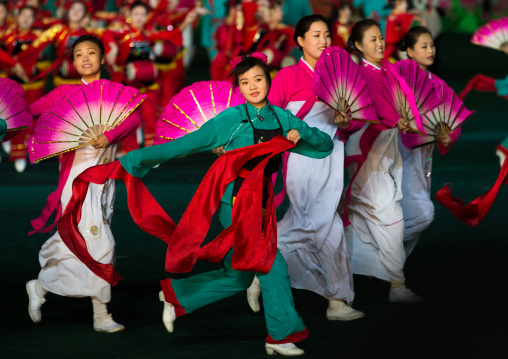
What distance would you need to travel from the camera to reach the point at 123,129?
4465 millimetres

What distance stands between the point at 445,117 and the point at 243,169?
1.43m

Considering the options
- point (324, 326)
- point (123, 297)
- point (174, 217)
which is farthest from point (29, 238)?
point (324, 326)

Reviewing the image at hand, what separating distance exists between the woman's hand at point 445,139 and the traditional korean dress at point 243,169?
108cm

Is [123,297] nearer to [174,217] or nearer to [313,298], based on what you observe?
[313,298]

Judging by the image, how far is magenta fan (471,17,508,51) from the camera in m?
6.68

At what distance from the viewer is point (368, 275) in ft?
17.1

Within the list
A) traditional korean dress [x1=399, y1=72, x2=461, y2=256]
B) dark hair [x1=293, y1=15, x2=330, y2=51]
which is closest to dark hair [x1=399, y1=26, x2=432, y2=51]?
traditional korean dress [x1=399, y1=72, x2=461, y2=256]

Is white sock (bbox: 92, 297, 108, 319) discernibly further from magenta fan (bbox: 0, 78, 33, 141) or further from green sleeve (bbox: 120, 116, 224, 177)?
magenta fan (bbox: 0, 78, 33, 141)

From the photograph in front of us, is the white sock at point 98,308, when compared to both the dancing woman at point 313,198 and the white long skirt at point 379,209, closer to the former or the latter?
the dancing woman at point 313,198

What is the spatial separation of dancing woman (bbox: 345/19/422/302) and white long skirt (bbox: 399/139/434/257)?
24 centimetres

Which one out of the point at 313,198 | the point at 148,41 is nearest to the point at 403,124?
the point at 313,198

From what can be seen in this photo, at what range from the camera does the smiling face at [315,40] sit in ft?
15.7

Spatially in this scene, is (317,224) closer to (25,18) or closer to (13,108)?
(13,108)

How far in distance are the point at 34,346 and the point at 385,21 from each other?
905 centimetres
